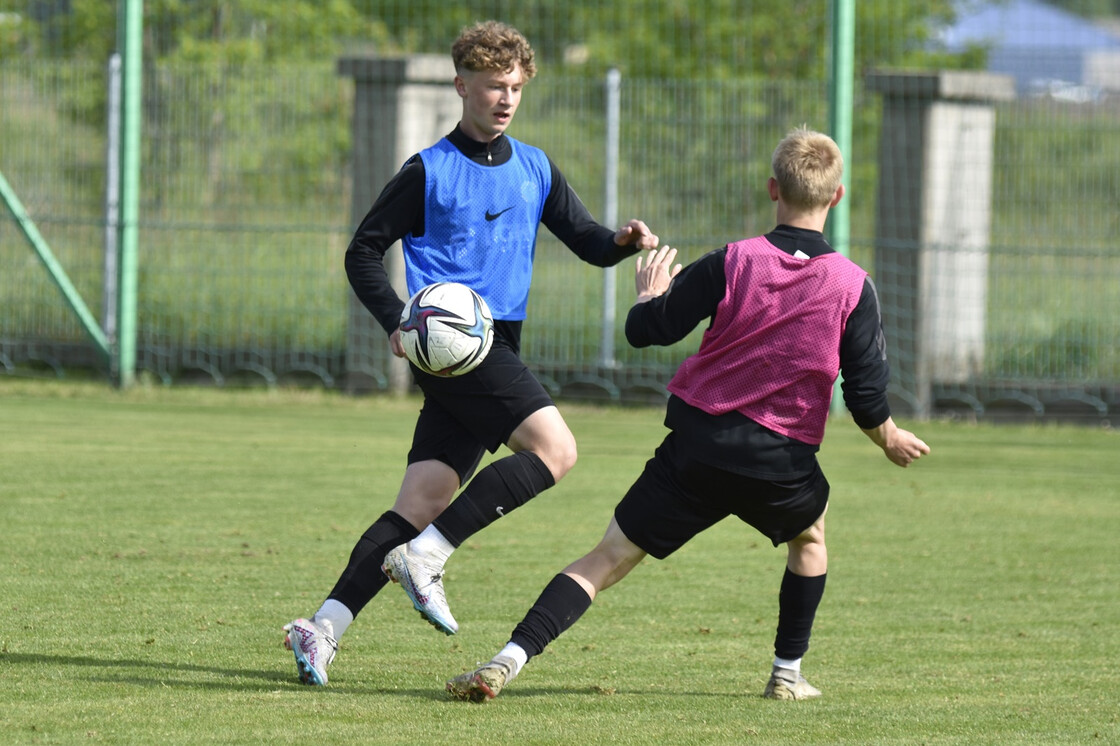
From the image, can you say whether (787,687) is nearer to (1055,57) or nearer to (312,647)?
(312,647)

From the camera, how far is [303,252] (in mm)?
13430

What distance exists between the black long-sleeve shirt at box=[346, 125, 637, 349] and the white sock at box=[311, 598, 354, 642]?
0.83m

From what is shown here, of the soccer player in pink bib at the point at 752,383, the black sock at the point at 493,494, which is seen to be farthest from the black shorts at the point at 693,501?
the black sock at the point at 493,494

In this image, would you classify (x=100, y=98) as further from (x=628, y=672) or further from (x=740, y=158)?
(x=628, y=672)

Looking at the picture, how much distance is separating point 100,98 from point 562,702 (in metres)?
10.7

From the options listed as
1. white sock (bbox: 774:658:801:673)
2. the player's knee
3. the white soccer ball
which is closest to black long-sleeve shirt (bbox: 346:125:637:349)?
the white soccer ball

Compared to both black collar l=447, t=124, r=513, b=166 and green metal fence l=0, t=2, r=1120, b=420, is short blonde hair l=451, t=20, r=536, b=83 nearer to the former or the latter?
black collar l=447, t=124, r=513, b=166

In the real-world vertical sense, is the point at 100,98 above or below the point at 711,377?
above

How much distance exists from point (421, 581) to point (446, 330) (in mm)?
711

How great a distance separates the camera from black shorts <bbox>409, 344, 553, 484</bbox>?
457 cm

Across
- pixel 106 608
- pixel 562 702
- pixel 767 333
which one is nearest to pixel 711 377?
pixel 767 333

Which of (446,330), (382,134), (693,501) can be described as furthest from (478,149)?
(382,134)

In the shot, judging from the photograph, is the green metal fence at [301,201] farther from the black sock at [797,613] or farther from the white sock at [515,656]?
the white sock at [515,656]

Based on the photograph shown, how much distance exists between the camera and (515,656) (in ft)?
13.7
